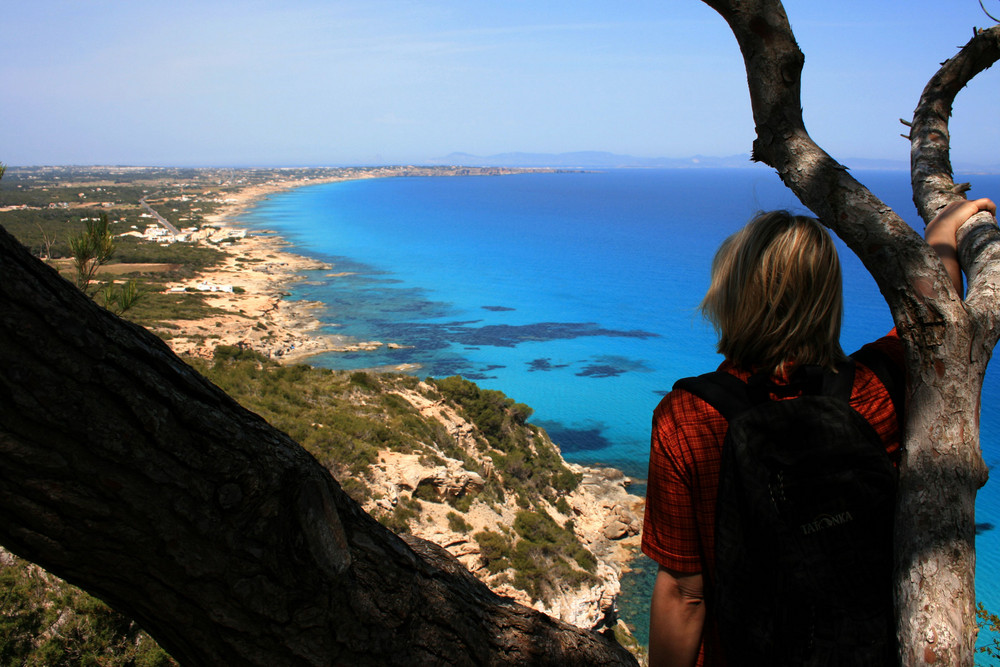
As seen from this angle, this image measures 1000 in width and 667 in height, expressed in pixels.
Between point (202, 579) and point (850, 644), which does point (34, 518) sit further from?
point (850, 644)

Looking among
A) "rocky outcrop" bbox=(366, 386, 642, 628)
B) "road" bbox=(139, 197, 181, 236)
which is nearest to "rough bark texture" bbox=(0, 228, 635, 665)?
"rocky outcrop" bbox=(366, 386, 642, 628)

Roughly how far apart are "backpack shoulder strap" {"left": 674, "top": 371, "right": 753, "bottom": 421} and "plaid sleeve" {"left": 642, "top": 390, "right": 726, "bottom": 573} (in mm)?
19

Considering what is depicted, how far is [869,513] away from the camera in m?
1.34

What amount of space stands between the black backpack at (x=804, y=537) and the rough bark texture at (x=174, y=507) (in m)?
0.75

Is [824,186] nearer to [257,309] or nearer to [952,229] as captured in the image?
[952,229]

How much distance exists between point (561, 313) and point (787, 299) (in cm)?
3458

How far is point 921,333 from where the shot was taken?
56.3 inches

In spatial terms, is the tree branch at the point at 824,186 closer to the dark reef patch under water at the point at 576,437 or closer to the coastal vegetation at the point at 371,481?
the coastal vegetation at the point at 371,481

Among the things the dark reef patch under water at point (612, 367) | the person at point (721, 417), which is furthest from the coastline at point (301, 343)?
the dark reef patch under water at point (612, 367)

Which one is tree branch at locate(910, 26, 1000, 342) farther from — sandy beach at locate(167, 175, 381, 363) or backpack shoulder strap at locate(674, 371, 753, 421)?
sandy beach at locate(167, 175, 381, 363)

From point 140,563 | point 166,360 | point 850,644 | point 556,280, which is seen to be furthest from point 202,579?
point 556,280

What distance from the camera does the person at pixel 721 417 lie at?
1.42m

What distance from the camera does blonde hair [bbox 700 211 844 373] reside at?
1449mm

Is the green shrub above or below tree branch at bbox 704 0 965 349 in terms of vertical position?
below
